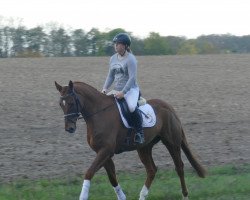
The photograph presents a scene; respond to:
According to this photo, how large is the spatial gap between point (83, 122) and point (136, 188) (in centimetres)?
828

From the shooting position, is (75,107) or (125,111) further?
(125,111)

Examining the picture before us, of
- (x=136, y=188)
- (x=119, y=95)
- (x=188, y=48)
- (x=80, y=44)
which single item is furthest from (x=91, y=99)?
(x=188, y=48)

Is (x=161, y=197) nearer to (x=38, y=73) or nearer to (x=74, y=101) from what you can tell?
→ (x=74, y=101)

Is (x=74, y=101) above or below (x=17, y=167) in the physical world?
above

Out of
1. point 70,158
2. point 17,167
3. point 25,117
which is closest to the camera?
point 17,167

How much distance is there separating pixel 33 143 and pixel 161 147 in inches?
133

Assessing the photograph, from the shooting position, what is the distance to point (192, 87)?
95.5 feet

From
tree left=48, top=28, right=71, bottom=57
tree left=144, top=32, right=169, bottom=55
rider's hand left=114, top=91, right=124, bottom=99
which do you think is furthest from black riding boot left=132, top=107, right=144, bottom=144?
tree left=48, top=28, right=71, bottom=57

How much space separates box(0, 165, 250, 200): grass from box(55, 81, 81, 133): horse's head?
1.64 meters

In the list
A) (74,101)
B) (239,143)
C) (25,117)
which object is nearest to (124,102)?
(74,101)

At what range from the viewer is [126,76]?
382 inches

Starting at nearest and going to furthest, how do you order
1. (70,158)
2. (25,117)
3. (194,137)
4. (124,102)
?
(124,102), (70,158), (194,137), (25,117)

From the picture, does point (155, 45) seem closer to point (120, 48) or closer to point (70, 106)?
point (120, 48)

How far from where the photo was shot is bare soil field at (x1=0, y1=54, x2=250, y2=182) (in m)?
13.2
